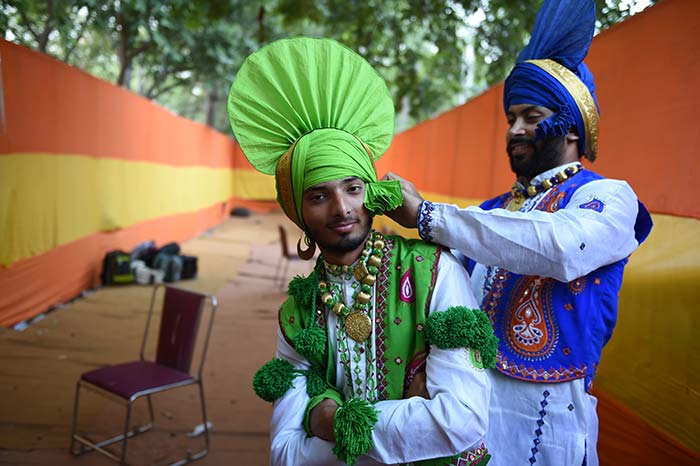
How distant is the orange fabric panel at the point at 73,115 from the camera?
15.2 feet

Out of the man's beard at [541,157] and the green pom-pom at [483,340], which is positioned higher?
the man's beard at [541,157]

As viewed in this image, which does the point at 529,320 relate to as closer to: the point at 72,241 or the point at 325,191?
the point at 325,191

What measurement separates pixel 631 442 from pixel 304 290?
71.1 inches

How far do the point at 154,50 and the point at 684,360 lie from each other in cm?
1094

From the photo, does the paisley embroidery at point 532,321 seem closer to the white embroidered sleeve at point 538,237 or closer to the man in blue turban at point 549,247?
the man in blue turban at point 549,247

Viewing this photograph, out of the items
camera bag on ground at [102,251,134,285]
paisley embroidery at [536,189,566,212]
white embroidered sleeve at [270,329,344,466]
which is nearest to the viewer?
white embroidered sleeve at [270,329,344,466]

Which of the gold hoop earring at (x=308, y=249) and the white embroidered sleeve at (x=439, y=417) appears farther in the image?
the gold hoop earring at (x=308, y=249)

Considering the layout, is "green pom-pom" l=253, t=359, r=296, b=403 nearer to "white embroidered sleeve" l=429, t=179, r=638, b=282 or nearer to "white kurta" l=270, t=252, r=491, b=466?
"white kurta" l=270, t=252, r=491, b=466

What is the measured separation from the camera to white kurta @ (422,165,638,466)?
1.43 metres

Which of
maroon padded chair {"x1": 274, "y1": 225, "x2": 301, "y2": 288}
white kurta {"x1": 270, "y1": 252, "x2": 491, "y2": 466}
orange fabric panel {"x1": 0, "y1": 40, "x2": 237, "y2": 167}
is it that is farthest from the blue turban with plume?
maroon padded chair {"x1": 274, "y1": 225, "x2": 301, "y2": 288}

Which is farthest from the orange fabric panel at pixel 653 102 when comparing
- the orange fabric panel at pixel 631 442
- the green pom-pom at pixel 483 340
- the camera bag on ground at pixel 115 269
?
the camera bag on ground at pixel 115 269

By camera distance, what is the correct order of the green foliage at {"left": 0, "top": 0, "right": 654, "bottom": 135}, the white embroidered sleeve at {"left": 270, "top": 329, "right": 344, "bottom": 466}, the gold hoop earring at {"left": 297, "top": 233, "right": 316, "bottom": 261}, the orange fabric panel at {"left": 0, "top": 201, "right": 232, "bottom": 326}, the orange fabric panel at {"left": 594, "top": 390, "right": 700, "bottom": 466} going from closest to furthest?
1. the white embroidered sleeve at {"left": 270, "top": 329, "right": 344, "bottom": 466}
2. the gold hoop earring at {"left": 297, "top": 233, "right": 316, "bottom": 261}
3. the orange fabric panel at {"left": 594, "top": 390, "right": 700, "bottom": 466}
4. the orange fabric panel at {"left": 0, "top": 201, "right": 232, "bottom": 326}
5. the green foliage at {"left": 0, "top": 0, "right": 654, "bottom": 135}

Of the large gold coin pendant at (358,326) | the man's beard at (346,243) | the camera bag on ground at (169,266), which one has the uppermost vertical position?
the man's beard at (346,243)

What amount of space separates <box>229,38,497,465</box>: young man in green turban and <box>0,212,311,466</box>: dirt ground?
2.15 m
